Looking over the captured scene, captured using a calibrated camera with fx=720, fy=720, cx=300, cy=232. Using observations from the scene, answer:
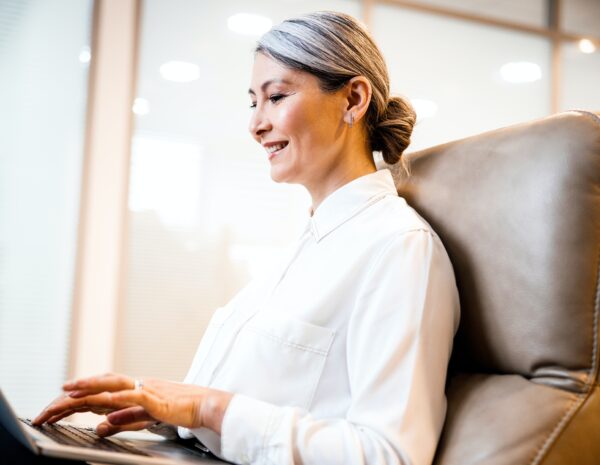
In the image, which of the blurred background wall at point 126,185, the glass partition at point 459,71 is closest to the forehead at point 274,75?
the blurred background wall at point 126,185

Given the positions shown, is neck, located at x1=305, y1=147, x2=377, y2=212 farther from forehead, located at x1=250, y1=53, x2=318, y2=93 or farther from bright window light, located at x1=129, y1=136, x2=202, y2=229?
bright window light, located at x1=129, y1=136, x2=202, y2=229

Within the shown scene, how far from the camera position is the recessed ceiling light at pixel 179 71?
323 cm

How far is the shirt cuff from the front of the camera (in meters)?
0.87

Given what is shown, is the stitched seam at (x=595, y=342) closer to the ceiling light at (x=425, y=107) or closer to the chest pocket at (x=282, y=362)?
the chest pocket at (x=282, y=362)

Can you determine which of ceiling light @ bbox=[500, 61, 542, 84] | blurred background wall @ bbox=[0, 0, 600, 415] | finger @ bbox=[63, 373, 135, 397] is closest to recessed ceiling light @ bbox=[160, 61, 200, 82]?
blurred background wall @ bbox=[0, 0, 600, 415]

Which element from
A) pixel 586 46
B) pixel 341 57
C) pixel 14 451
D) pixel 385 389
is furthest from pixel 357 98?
pixel 586 46

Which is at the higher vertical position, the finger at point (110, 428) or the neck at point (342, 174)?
the neck at point (342, 174)

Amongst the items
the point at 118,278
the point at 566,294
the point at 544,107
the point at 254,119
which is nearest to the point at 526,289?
the point at 566,294

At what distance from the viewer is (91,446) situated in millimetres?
863

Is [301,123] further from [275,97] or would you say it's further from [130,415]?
[130,415]

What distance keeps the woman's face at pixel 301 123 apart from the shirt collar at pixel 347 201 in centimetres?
8

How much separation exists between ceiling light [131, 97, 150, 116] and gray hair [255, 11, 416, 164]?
2.01 metres

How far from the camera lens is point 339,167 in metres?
1.25

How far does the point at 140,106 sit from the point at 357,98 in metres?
2.13
